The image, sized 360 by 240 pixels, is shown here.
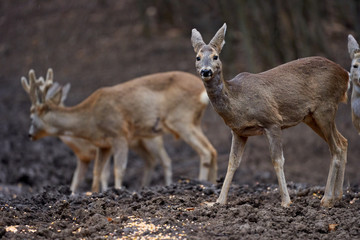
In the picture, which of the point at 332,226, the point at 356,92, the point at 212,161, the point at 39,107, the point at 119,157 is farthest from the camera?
the point at 39,107

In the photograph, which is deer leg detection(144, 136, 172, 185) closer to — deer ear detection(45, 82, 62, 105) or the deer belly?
the deer belly

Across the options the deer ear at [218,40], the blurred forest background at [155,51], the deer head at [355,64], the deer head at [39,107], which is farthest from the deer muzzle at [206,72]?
the deer head at [39,107]

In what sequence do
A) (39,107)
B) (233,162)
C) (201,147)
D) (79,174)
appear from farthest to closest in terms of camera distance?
1. (79,174)
2. (39,107)
3. (201,147)
4. (233,162)

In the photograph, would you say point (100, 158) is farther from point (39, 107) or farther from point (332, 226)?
point (332, 226)

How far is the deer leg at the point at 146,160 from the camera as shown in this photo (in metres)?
12.6

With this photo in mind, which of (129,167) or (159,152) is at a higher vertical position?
(159,152)

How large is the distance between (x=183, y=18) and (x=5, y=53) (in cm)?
684

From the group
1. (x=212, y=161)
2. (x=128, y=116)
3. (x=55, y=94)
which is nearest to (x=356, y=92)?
(x=212, y=161)

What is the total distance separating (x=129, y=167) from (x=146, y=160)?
5.17ft

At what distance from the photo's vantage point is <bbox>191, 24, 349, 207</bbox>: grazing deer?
6.63m

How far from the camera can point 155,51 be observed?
72.0ft

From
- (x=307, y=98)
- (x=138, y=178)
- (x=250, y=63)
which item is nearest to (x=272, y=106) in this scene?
(x=307, y=98)

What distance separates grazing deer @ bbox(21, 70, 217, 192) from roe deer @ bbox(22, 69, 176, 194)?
10cm

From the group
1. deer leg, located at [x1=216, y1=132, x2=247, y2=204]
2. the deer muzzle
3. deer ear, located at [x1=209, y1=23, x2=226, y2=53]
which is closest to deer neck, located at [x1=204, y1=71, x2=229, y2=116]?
the deer muzzle
